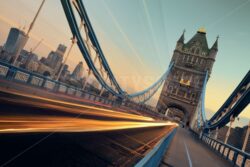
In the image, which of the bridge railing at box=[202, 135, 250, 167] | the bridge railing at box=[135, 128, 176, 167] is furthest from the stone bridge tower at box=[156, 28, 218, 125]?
the bridge railing at box=[135, 128, 176, 167]

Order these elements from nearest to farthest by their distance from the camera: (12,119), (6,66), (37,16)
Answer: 1. (12,119)
2. (6,66)
3. (37,16)

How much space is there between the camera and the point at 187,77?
76.6 metres

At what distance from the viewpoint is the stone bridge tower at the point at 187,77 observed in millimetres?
73875

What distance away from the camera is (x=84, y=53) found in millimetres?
27719

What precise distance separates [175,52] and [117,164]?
79.5 m

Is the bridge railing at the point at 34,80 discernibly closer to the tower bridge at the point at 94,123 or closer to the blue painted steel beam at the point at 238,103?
the tower bridge at the point at 94,123

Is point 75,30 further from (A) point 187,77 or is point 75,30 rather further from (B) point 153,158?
(A) point 187,77

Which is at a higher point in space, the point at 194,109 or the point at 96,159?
the point at 194,109

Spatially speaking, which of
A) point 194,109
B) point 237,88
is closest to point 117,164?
point 237,88

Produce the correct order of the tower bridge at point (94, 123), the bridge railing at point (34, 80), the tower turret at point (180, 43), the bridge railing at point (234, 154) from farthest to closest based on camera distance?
the tower turret at point (180, 43), the bridge railing at point (34, 80), the bridge railing at point (234, 154), the tower bridge at point (94, 123)

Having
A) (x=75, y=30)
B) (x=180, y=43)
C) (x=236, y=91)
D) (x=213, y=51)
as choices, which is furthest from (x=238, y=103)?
(x=180, y=43)

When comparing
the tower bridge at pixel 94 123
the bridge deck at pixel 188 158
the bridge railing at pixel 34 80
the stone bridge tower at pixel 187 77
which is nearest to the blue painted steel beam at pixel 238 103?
the tower bridge at pixel 94 123

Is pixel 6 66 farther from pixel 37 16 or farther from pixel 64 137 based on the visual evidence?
pixel 64 137

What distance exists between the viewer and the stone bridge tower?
73875 mm
